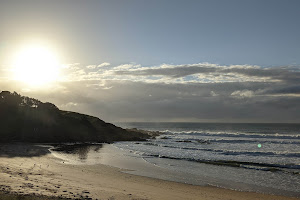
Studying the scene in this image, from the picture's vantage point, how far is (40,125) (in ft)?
163

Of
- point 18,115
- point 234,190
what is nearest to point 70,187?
point 234,190

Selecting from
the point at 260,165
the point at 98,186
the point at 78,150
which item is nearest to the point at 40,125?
the point at 78,150

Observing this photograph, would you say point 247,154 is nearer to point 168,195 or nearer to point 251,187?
point 251,187

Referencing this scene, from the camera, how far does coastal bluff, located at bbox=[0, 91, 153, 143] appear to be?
151 feet

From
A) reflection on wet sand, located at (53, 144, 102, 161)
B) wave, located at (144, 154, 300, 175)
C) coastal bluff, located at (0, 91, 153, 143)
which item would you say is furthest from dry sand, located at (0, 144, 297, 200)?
coastal bluff, located at (0, 91, 153, 143)

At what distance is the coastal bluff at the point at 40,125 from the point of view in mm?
46125

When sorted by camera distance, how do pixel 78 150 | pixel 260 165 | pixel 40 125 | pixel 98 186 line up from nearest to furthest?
pixel 98 186 < pixel 260 165 < pixel 78 150 < pixel 40 125

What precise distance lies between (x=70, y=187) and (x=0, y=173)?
5170 millimetres

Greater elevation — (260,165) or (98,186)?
(98,186)

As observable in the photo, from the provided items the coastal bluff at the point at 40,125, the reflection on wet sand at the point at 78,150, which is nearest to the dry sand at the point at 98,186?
the reflection on wet sand at the point at 78,150

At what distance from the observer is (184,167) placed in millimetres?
24016

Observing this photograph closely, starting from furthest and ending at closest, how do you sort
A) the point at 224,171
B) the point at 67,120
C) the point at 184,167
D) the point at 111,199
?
the point at 67,120 < the point at 184,167 < the point at 224,171 < the point at 111,199

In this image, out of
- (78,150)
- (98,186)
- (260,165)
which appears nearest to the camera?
(98,186)

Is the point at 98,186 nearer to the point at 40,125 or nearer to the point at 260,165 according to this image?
the point at 260,165
